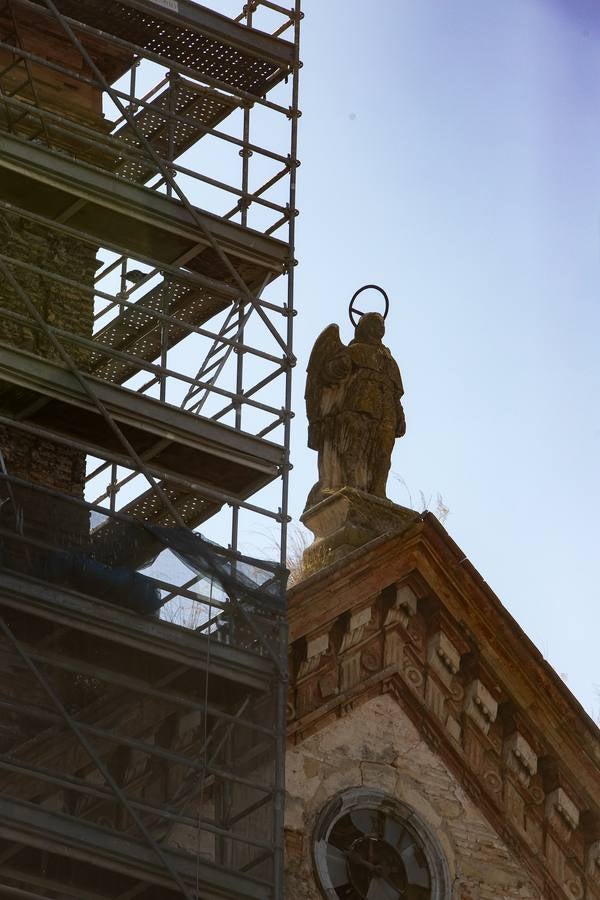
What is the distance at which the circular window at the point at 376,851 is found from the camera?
23.2 meters

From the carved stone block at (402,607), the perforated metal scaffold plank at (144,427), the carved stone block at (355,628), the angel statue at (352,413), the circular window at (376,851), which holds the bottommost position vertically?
the circular window at (376,851)

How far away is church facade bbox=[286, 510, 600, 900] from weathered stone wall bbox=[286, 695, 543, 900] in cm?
1

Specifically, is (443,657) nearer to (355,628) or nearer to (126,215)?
(355,628)

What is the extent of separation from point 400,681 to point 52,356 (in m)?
4.46

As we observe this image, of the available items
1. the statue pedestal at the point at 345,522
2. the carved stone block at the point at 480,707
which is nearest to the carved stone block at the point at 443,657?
the carved stone block at the point at 480,707

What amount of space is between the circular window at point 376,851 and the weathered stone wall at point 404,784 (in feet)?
0.34

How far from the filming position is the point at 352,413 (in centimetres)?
2616

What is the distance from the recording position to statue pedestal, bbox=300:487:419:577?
82.7 feet

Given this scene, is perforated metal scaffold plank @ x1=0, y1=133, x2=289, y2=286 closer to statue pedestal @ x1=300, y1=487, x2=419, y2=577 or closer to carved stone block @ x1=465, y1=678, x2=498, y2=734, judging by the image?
statue pedestal @ x1=300, y1=487, x2=419, y2=577

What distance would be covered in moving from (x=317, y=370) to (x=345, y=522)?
190cm

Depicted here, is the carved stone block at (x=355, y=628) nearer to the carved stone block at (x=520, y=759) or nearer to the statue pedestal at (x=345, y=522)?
the statue pedestal at (x=345, y=522)

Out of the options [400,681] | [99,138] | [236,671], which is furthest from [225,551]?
[99,138]

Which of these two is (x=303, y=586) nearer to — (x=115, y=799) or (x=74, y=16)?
(x=115, y=799)

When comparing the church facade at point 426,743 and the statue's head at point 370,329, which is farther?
the statue's head at point 370,329
